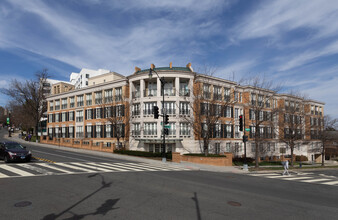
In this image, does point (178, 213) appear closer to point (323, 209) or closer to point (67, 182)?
point (323, 209)

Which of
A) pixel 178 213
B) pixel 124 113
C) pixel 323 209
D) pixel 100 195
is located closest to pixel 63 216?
pixel 100 195

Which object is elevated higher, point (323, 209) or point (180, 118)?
point (180, 118)

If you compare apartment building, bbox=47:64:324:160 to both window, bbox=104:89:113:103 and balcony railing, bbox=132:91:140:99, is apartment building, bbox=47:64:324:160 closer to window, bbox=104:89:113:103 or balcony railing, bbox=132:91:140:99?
window, bbox=104:89:113:103

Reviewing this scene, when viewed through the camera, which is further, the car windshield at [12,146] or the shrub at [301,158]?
the shrub at [301,158]

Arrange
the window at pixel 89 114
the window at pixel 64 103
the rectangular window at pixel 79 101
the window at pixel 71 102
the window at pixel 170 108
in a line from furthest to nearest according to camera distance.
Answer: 1. the window at pixel 64 103
2. the window at pixel 71 102
3. the rectangular window at pixel 79 101
4. the window at pixel 89 114
5. the window at pixel 170 108

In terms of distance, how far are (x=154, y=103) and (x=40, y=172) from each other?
22204 mm

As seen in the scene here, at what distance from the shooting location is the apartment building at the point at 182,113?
3077cm

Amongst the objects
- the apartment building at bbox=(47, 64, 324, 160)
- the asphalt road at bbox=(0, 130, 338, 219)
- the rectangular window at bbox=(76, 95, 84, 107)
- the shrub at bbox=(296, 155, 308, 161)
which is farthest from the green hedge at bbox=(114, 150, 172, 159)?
the shrub at bbox=(296, 155, 308, 161)

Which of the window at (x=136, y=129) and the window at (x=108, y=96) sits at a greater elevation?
the window at (x=108, y=96)

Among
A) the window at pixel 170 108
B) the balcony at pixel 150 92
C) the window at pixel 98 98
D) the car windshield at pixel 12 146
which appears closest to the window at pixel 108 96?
the window at pixel 98 98

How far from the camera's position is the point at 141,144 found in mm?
35312

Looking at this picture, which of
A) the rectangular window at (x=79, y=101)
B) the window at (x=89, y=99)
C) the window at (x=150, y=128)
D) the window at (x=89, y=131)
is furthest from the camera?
the rectangular window at (x=79, y=101)

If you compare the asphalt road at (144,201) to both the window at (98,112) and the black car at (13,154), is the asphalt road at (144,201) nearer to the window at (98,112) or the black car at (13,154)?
the black car at (13,154)

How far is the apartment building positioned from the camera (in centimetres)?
3077
